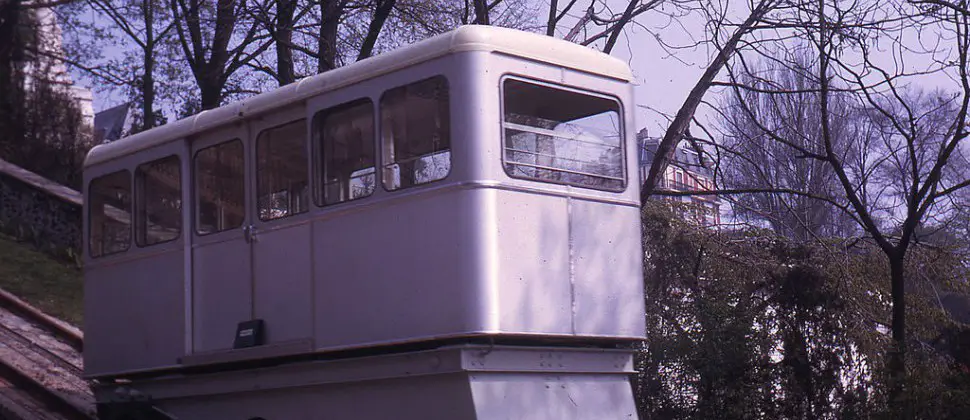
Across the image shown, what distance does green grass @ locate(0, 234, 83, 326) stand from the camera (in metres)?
15.9

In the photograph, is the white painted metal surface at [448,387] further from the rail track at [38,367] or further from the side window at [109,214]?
the rail track at [38,367]

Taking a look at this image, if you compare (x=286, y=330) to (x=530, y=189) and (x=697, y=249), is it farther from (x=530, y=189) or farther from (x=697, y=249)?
(x=697, y=249)

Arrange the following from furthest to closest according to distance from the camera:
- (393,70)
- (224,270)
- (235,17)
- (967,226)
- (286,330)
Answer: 1. (235,17)
2. (967,226)
3. (224,270)
4. (286,330)
5. (393,70)

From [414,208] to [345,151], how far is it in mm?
877

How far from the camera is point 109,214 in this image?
1023 cm

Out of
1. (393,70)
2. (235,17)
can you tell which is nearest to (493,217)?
(393,70)

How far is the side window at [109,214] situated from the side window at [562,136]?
427 centimetres

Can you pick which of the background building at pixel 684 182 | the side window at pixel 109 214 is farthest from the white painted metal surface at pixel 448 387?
the background building at pixel 684 182

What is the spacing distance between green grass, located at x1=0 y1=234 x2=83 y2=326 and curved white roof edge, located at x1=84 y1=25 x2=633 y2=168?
25.9ft

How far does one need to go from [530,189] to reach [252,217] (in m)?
2.43

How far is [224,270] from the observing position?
867 centimetres

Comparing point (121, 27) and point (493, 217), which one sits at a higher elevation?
point (121, 27)

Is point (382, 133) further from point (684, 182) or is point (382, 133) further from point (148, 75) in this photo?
point (148, 75)

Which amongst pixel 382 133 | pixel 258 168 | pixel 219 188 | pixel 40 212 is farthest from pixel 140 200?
pixel 40 212
